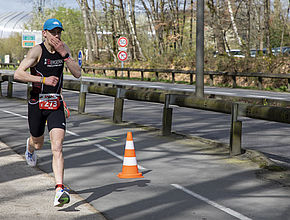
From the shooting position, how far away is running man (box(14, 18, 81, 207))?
6016mm

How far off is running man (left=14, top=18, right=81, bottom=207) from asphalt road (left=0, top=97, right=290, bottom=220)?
75cm

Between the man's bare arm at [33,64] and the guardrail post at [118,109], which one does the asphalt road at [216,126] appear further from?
the man's bare arm at [33,64]

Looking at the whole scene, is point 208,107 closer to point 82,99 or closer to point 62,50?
point 62,50

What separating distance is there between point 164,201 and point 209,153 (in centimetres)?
362

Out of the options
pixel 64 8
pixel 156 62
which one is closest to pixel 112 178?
pixel 156 62

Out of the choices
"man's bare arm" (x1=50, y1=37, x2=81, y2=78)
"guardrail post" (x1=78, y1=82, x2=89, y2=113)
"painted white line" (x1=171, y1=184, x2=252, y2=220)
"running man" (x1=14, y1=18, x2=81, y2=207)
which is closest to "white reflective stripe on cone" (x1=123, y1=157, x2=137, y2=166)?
"painted white line" (x1=171, y1=184, x2=252, y2=220)

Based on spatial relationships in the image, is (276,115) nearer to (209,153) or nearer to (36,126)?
(209,153)

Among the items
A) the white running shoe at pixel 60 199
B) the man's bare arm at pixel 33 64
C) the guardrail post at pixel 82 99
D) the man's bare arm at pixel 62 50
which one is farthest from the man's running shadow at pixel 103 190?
the guardrail post at pixel 82 99

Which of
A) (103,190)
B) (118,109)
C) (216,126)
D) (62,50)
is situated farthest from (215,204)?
(118,109)

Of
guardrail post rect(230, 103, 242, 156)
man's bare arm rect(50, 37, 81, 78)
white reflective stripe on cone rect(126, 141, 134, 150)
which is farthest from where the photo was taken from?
guardrail post rect(230, 103, 242, 156)

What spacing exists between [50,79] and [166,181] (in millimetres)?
2251

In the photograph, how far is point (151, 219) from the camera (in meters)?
5.50

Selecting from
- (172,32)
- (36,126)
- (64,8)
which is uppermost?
(64,8)

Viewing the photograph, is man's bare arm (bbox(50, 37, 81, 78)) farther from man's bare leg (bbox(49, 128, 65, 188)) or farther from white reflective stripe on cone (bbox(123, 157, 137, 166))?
white reflective stripe on cone (bbox(123, 157, 137, 166))
